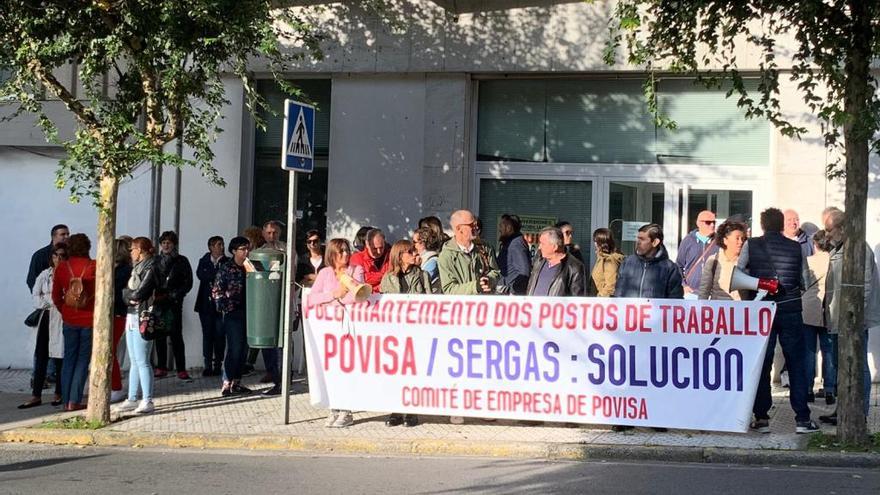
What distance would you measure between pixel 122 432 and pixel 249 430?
1176 mm

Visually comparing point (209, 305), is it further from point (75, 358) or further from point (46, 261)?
point (75, 358)

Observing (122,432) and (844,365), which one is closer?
(844,365)

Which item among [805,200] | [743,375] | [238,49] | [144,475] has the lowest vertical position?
[144,475]

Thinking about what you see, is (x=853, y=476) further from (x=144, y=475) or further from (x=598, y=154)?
(x=598, y=154)

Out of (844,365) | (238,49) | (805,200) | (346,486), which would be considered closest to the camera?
(346,486)

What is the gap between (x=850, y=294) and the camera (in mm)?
9414

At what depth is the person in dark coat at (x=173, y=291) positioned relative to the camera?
1311 centimetres

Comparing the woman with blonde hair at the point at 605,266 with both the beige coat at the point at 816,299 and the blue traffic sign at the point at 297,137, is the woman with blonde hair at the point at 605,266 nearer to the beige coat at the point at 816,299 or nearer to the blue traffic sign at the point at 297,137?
the beige coat at the point at 816,299

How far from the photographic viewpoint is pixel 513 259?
1227cm

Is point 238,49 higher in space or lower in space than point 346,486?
higher

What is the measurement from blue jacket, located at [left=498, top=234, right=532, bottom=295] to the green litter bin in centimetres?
246

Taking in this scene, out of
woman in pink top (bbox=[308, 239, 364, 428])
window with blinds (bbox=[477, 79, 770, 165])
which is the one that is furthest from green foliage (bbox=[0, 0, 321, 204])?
window with blinds (bbox=[477, 79, 770, 165])

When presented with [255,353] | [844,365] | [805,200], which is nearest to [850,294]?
[844,365]

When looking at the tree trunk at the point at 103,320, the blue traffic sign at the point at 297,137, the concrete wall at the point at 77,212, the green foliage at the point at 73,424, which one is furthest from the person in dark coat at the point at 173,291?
the blue traffic sign at the point at 297,137
